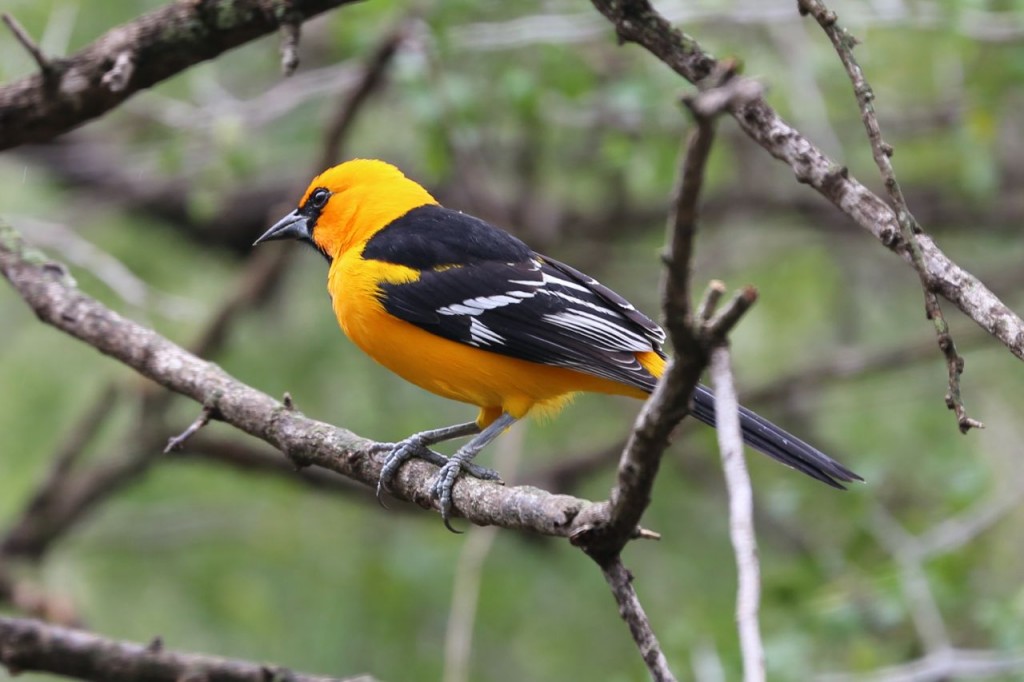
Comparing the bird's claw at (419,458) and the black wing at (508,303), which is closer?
the bird's claw at (419,458)

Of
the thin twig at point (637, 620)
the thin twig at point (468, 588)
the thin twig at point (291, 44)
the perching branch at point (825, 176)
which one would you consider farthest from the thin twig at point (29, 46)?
the thin twig at point (468, 588)

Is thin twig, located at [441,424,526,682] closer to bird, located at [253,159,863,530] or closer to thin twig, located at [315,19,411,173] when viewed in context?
bird, located at [253,159,863,530]

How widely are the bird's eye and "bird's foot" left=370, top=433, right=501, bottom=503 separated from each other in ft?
4.70

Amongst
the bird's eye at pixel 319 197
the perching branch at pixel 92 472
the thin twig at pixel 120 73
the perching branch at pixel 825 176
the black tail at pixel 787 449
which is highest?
the perching branch at pixel 825 176

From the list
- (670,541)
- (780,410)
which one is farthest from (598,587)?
(780,410)

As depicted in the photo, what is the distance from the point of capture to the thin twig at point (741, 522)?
1.77 metres

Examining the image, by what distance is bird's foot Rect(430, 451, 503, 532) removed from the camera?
3211 mm

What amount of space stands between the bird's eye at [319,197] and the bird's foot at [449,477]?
170 cm

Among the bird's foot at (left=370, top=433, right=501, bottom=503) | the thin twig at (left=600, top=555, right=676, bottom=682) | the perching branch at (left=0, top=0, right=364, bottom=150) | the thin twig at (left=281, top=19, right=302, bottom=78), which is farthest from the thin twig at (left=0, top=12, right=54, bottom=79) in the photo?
the thin twig at (left=600, top=555, right=676, bottom=682)

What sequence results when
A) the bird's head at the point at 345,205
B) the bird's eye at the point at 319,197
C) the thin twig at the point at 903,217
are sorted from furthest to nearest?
the bird's eye at the point at 319,197, the bird's head at the point at 345,205, the thin twig at the point at 903,217

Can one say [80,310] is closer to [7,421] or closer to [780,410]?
[7,421]

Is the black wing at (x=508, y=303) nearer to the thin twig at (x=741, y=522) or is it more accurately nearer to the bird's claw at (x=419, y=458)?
the bird's claw at (x=419, y=458)

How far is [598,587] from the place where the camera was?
7285mm

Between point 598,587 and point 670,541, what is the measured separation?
0.58 m
